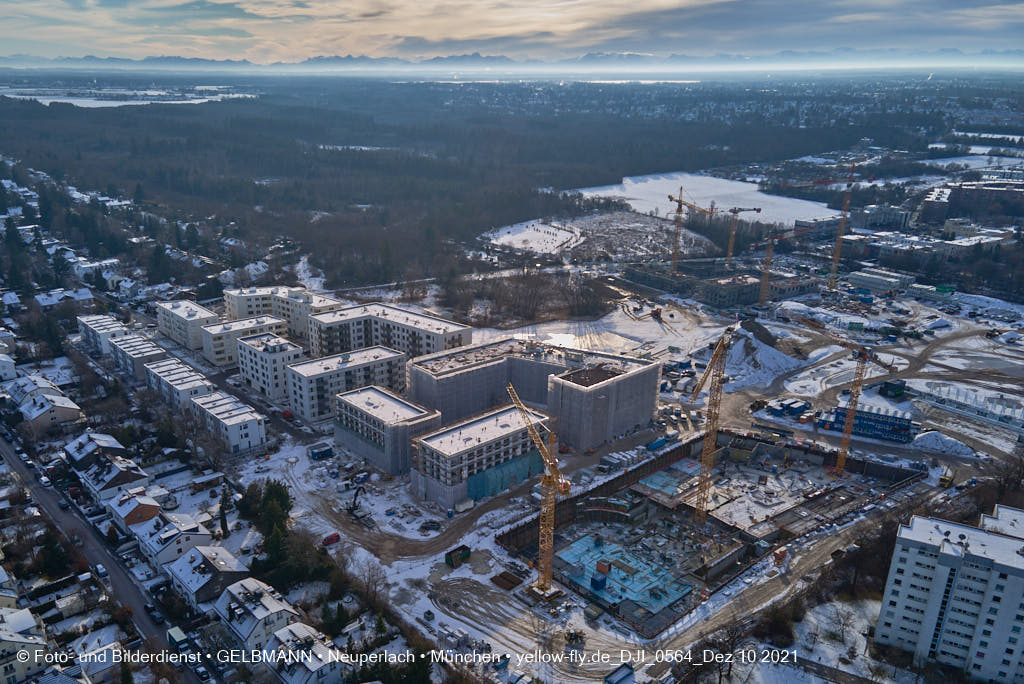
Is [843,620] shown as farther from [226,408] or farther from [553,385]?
[226,408]

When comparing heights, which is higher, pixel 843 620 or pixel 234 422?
pixel 234 422

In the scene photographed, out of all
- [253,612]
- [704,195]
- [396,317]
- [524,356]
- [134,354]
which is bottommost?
[253,612]

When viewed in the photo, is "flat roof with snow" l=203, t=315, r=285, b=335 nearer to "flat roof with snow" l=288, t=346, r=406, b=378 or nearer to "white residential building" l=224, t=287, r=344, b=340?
"white residential building" l=224, t=287, r=344, b=340

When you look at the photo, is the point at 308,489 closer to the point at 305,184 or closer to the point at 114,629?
the point at 114,629

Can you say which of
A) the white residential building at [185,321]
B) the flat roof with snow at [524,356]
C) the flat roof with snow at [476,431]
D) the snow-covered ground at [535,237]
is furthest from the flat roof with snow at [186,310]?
the snow-covered ground at [535,237]

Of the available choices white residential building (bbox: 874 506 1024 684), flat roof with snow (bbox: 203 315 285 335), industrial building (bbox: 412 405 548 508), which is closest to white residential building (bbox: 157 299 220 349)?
flat roof with snow (bbox: 203 315 285 335)

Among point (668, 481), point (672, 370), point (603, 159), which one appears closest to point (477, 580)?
point (668, 481)

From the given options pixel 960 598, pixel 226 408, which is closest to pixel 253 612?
pixel 226 408
